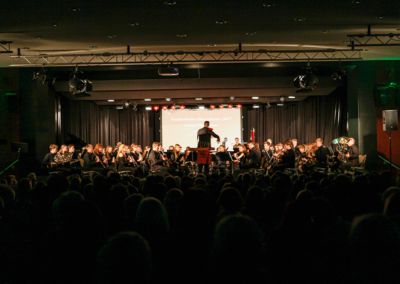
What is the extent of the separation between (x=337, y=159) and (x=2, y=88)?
12.2m

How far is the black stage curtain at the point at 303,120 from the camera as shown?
1470 cm

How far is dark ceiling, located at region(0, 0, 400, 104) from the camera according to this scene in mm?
7172

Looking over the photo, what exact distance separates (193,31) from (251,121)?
418 inches

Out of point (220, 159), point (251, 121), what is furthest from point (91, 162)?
point (251, 121)

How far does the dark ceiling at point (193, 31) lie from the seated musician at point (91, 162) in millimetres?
2707

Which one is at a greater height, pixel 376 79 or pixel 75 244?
pixel 376 79

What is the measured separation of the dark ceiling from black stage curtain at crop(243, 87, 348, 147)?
1483mm

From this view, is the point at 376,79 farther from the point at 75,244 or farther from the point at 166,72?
the point at 75,244

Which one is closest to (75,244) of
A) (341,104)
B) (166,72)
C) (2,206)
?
(2,206)

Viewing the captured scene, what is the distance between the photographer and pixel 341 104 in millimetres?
14492

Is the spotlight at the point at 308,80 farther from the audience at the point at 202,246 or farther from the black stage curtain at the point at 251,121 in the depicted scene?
the audience at the point at 202,246

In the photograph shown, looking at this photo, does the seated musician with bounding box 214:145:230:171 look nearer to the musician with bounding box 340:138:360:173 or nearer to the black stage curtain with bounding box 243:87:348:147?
the musician with bounding box 340:138:360:173

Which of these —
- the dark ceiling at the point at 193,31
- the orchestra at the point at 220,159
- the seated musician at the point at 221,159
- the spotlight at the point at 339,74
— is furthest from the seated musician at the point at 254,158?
the spotlight at the point at 339,74

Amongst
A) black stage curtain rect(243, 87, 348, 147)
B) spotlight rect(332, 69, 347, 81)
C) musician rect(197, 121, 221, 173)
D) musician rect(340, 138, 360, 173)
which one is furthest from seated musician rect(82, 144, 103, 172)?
black stage curtain rect(243, 87, 348, 147)
